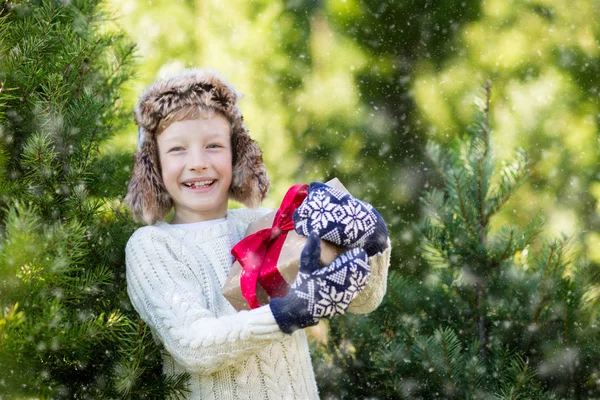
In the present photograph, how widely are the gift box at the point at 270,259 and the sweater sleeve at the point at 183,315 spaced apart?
0.07m

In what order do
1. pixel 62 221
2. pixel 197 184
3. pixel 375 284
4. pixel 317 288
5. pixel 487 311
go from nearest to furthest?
pixel 317 288 → pixel 62 221 → pixel 375 284 → pixel 197 184 → pixel 487 311

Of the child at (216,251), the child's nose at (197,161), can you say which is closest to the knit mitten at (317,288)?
the child at (216,251)

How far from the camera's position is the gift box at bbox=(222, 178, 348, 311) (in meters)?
1.42

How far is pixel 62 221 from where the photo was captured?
1429 mm

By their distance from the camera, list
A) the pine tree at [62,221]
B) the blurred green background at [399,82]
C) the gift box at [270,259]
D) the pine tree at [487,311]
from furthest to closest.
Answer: the blurred green background at [399,82] → the pine tree at [487,311] → the gift box at [270,259] → the pine tree at [62,221]

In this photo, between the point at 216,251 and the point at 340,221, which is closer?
the point at 340,221

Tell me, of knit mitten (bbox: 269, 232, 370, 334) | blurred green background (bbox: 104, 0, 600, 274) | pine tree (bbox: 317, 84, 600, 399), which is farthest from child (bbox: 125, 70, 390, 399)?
blurred green background (bbox: 104, 0, 600, 274)

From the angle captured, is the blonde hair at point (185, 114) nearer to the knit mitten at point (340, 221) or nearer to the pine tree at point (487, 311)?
the knit mitten at point (340, 221)

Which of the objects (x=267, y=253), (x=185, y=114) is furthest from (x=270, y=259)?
(x=185, y=114)

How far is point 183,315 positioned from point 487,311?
3.17 ft

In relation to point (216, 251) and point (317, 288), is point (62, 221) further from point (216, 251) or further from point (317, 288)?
point (317, 288)

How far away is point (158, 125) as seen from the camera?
1687 mm

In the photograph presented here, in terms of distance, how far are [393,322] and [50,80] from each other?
1.27 meters

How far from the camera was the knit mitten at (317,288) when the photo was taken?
4.31 ft
